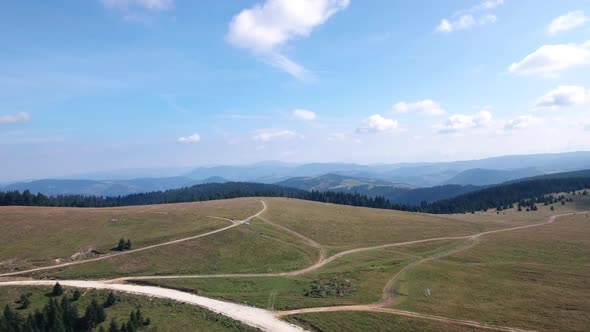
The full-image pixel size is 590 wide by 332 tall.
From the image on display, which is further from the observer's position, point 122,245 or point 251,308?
point 122,245

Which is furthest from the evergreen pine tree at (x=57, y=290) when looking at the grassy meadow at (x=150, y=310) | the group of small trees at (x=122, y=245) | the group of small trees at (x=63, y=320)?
the group of small trees at (x=122, y=245)

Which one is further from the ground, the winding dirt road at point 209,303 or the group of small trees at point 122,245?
the group of small trees at point 122,245

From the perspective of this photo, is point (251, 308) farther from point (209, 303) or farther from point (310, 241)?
point (310, 241)

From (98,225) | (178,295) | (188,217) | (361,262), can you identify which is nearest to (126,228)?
(98,225)

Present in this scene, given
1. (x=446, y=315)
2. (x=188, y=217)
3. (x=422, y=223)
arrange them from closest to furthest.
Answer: (x=446, y=315), (x=188, y=217), (x=422, y=223)

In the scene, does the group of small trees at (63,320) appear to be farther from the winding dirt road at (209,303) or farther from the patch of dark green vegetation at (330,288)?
the patch of dark green vegetation at (330,288)

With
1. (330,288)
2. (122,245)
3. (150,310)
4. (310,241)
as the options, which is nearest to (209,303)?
(150,310)

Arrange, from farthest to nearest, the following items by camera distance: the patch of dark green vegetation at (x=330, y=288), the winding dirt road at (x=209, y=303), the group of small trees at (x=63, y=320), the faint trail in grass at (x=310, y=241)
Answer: the faint trail in grass at (x=310, y=241) < the patch of dark green vegetation at (x=330, y=288) < the winding dirt road at (x=209, y=303) < the group of small trees at (x=63, y=320)

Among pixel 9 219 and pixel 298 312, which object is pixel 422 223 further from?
pixel 9 219

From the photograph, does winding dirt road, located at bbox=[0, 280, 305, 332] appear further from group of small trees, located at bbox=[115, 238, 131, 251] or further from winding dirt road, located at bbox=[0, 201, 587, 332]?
group of small trees, located at bbox=[115, 238, 131, 251]

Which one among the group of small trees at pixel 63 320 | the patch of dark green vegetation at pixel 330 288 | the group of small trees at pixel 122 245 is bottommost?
the patch of dark green vegetation at pixel 330 288

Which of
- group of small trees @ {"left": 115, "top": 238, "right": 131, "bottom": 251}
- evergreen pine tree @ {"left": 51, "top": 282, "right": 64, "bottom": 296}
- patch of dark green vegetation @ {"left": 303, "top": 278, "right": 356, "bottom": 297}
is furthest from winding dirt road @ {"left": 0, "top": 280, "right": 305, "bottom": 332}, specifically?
group of small trees @ {"left": 115, "top": 238, "right": 131, "bottom": 251}
